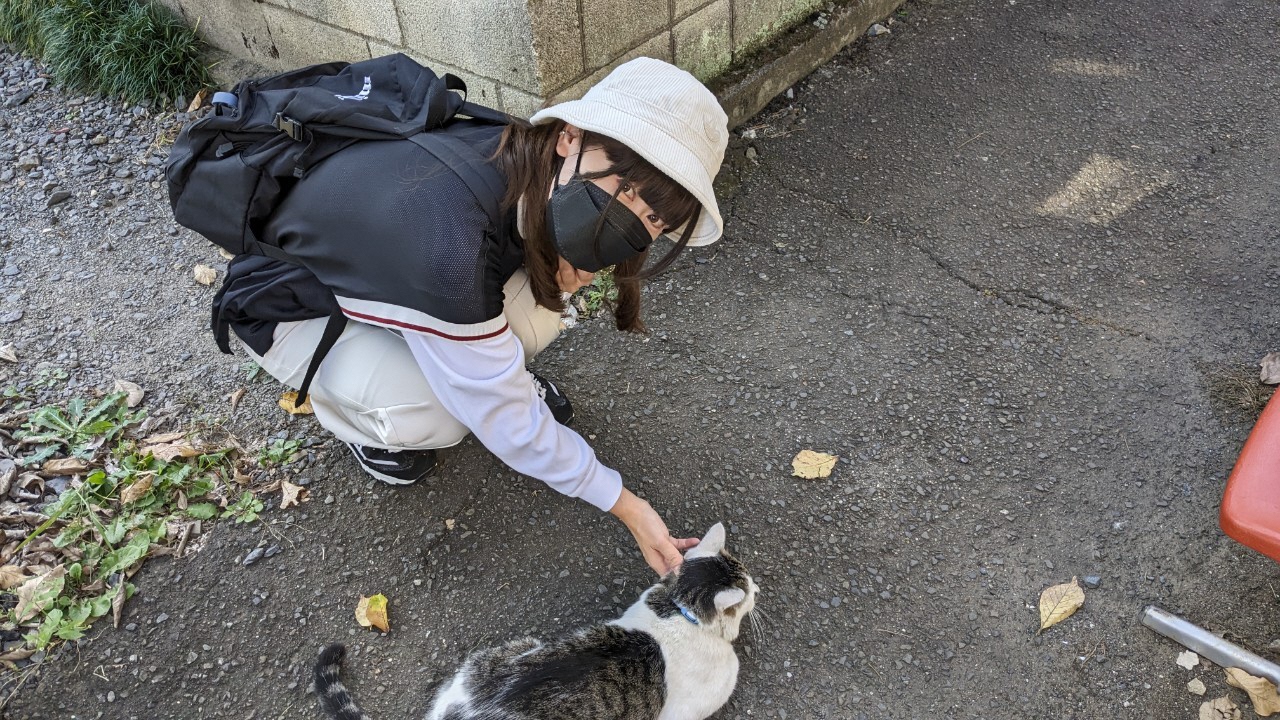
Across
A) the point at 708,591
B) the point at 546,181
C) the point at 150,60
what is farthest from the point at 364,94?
the point at 150,60

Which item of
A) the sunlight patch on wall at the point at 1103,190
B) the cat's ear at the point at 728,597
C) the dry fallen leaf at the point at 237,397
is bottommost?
the sunlight patch on wall at the point at 1103,190

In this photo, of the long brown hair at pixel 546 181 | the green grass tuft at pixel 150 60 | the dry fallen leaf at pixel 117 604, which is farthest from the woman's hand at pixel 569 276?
the green grass tuft at pixel 150 60

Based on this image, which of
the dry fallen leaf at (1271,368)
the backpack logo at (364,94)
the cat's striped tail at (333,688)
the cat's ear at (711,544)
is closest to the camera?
the backpack logo at (364,94)

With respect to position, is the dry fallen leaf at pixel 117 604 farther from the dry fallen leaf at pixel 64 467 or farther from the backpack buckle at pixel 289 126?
the backpack buckle at pixel 289 126

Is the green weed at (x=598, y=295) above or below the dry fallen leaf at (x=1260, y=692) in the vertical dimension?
above

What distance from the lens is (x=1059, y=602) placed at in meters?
2.51

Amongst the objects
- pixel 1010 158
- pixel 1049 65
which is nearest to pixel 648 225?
pixel 1010 158

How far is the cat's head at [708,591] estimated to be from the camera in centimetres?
225

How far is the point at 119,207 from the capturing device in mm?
3943

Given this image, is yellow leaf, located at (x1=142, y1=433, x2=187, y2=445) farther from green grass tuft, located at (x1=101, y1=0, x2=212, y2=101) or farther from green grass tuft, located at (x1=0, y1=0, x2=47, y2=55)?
green grass tuft, located at (x1=0, y1=0, x2=47, y2=55)

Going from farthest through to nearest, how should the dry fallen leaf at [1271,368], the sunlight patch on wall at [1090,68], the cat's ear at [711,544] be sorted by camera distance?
the sunlight patch on wall at [1090,68]
the dry fallen leaf at [1271,368]
the cat's ear at [711,544]

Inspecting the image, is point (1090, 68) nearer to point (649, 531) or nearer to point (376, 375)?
point (649, 531)

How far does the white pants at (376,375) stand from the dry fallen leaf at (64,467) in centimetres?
83

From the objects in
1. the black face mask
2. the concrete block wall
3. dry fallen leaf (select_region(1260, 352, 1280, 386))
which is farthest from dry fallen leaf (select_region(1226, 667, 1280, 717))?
the concrete block wall
